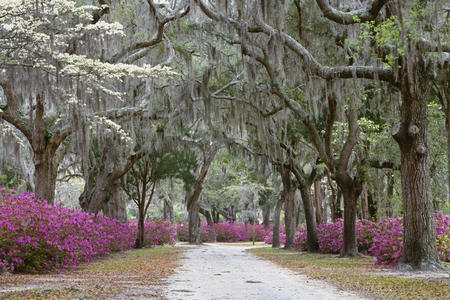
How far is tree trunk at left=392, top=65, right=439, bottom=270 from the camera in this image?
30.4 ft

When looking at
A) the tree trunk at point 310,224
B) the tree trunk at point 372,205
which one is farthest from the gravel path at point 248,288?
the tree trunk at point 372,205

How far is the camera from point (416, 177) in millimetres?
9422

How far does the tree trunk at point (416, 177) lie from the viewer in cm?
927

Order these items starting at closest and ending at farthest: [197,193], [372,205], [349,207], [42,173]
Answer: [42,173]
[349,207]
[372,205]
[197,193]

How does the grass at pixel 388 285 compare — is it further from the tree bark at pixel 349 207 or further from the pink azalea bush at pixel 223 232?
the pink azalea bush at pixel 223 232

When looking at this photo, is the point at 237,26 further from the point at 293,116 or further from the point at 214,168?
the point at 214,168

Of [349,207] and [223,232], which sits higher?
[349,207]

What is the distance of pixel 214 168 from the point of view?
35.8 meters

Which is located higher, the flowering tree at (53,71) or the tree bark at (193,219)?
the flowering tree at (53,71)

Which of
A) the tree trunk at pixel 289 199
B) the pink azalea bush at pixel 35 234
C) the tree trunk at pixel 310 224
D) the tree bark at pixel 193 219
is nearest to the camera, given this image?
the pink azalea bush at pixel 35 234

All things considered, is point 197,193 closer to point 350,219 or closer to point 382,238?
point 350,219

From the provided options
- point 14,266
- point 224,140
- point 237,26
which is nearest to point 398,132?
point 237,26

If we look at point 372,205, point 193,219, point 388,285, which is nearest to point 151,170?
point 193,219

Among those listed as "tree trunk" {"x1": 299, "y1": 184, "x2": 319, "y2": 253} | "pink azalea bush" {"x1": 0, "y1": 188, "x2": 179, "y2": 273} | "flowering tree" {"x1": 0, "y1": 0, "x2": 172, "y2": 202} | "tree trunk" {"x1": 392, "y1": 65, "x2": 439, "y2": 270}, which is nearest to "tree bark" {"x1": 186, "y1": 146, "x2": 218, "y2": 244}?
"tree trunk" {"x1": 299, "y1": 184, "x2": 319, "y2": 253}
